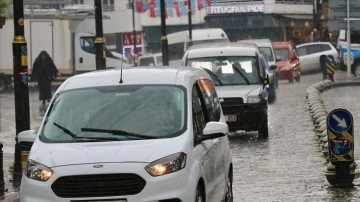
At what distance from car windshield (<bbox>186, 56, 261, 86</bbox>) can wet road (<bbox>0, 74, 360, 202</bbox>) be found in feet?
3.81

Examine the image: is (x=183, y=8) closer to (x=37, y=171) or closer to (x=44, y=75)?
(x=44, y=75)

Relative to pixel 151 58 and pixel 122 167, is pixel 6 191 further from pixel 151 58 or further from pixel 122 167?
pixel 151 58

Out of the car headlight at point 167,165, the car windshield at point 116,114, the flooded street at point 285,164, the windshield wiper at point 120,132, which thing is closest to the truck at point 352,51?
the flooded street at point 285,164

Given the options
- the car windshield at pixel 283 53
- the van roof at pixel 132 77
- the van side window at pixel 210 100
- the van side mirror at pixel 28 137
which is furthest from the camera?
the car windshield at pixel 283 53

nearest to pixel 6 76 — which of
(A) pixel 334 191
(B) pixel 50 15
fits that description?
(B) pixel 50 15

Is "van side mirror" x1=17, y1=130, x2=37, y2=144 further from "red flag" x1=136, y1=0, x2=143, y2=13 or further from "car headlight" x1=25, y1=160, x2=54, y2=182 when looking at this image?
"red flag" x1=136, y1=0, x2=143, y2=13

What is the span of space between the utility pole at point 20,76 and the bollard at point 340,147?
4.50 meters

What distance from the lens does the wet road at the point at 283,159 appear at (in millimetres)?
14133

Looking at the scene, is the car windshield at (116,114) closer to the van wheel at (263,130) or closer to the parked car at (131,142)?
the parked car at (131,142)

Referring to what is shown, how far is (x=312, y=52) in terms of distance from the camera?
185ft

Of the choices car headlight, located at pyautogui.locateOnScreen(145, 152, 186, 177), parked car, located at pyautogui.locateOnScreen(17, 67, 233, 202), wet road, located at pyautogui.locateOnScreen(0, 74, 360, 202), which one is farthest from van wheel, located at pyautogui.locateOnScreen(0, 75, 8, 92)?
car headlight, located at pyautogui.locateOnScreen(145, 152, 186, 177)

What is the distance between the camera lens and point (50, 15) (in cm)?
5047

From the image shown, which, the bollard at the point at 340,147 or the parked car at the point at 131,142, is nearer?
the parked car at the point at 131,142

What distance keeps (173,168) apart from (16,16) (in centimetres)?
702
